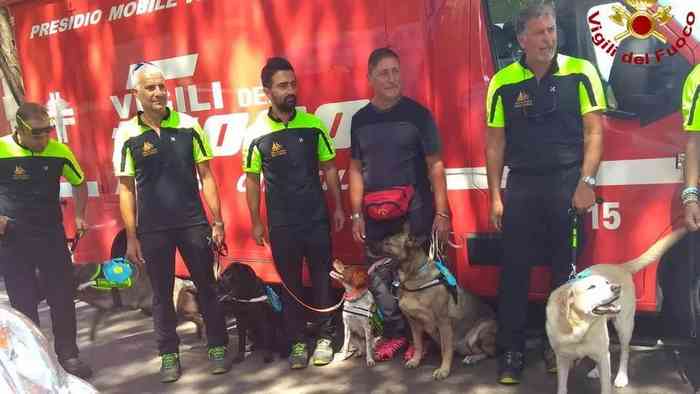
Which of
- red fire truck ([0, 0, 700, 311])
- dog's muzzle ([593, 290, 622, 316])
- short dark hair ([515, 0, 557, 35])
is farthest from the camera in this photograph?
red fire truck ([0, 0, 700, 311])

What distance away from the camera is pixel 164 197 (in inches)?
148

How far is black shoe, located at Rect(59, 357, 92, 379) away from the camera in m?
4.08

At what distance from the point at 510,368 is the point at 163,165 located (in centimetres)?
244

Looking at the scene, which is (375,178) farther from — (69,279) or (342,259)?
(69,279)

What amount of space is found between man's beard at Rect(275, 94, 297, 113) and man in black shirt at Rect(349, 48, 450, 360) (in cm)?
40

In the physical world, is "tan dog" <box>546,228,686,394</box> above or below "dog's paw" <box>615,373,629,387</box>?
above

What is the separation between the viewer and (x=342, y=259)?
4.25m

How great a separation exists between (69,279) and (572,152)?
3.36 m

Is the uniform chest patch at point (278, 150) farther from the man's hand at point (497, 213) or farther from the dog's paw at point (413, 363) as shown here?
the dog's paw at point (413, 363)

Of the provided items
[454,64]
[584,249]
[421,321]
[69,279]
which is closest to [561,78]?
[454,64]

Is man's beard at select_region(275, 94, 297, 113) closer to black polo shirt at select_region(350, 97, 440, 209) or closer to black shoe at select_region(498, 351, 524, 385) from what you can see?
black polo shirt at select_region(350, 97, 440, 209)

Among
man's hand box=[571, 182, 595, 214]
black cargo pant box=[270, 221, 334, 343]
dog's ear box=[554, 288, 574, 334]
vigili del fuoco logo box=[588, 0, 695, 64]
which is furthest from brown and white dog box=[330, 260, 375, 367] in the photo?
vigili del fuoco logo box=[588, 0, 695, 64]

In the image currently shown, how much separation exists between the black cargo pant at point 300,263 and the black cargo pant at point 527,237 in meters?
1.15

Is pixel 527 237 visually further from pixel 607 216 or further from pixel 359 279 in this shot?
pixel 359 279
